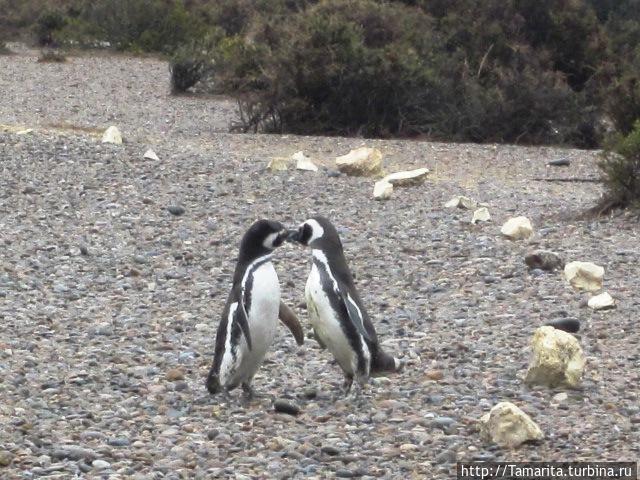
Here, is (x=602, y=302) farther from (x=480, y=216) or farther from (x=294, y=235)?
(x=480, y=216)

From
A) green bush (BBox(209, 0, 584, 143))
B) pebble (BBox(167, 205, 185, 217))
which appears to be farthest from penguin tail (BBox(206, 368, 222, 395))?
green bush (BBox(209, 0, 584, 143))

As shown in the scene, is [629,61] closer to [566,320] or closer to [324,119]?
[324,119]

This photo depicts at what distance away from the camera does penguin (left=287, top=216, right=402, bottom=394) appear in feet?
16.6

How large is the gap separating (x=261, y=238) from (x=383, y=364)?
0.69m

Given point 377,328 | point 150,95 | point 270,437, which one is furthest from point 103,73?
point 270,437

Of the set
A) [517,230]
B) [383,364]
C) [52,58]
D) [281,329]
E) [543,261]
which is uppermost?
[383,364]

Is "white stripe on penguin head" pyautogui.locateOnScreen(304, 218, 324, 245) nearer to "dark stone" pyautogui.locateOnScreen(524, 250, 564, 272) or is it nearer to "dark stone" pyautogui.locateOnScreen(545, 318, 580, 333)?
"dark stone" pyautogui.locateOnScreen(545, 318, 580, 333)

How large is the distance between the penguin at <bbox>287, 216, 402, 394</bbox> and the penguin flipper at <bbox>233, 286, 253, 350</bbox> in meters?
0.27

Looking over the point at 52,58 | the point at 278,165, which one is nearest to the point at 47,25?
the point at 52,58

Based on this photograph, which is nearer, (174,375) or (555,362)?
(555,362)

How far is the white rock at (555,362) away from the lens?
16.7 feet

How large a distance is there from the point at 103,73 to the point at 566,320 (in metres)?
18.5

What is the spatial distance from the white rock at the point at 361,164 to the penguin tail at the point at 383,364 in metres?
6.34

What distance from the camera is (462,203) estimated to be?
9906 millimetres
